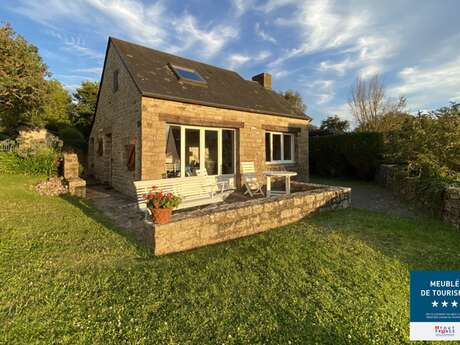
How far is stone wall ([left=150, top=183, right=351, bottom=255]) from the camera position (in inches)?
158

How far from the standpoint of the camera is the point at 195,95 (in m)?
9.18

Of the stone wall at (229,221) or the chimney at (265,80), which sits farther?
the chimney at (265,80)

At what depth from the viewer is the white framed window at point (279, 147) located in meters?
11.8

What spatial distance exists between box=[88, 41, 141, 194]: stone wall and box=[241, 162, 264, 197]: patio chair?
4.09 m

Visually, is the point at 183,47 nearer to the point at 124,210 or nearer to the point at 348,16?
the point at 348,16

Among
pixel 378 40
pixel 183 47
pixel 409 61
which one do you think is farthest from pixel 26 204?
pixel 409 61

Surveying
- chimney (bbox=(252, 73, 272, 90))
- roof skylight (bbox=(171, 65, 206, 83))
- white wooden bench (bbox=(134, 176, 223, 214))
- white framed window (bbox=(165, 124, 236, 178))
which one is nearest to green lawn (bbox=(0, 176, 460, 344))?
white wooden bench (bbox=(134, 176, 223, 214))

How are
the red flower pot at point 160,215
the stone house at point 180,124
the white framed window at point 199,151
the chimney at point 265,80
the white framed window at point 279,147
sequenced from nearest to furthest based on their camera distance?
the red flower pot at point 160,215
the stone house at point 180,124
the white framed window at point 199,151
the white framed window at point 279,147
the chimney at point 265,80

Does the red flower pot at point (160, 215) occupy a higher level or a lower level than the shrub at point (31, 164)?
lower

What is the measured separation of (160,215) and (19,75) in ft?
52.8

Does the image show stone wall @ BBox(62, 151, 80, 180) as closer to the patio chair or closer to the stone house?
the stone house

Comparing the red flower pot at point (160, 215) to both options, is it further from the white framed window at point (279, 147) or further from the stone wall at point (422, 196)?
the white framed window at point (279, 147)

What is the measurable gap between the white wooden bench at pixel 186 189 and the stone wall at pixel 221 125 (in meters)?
2.19

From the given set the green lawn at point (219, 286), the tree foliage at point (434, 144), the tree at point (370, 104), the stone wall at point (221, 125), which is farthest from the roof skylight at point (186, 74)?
the tree at point (370, 104)
